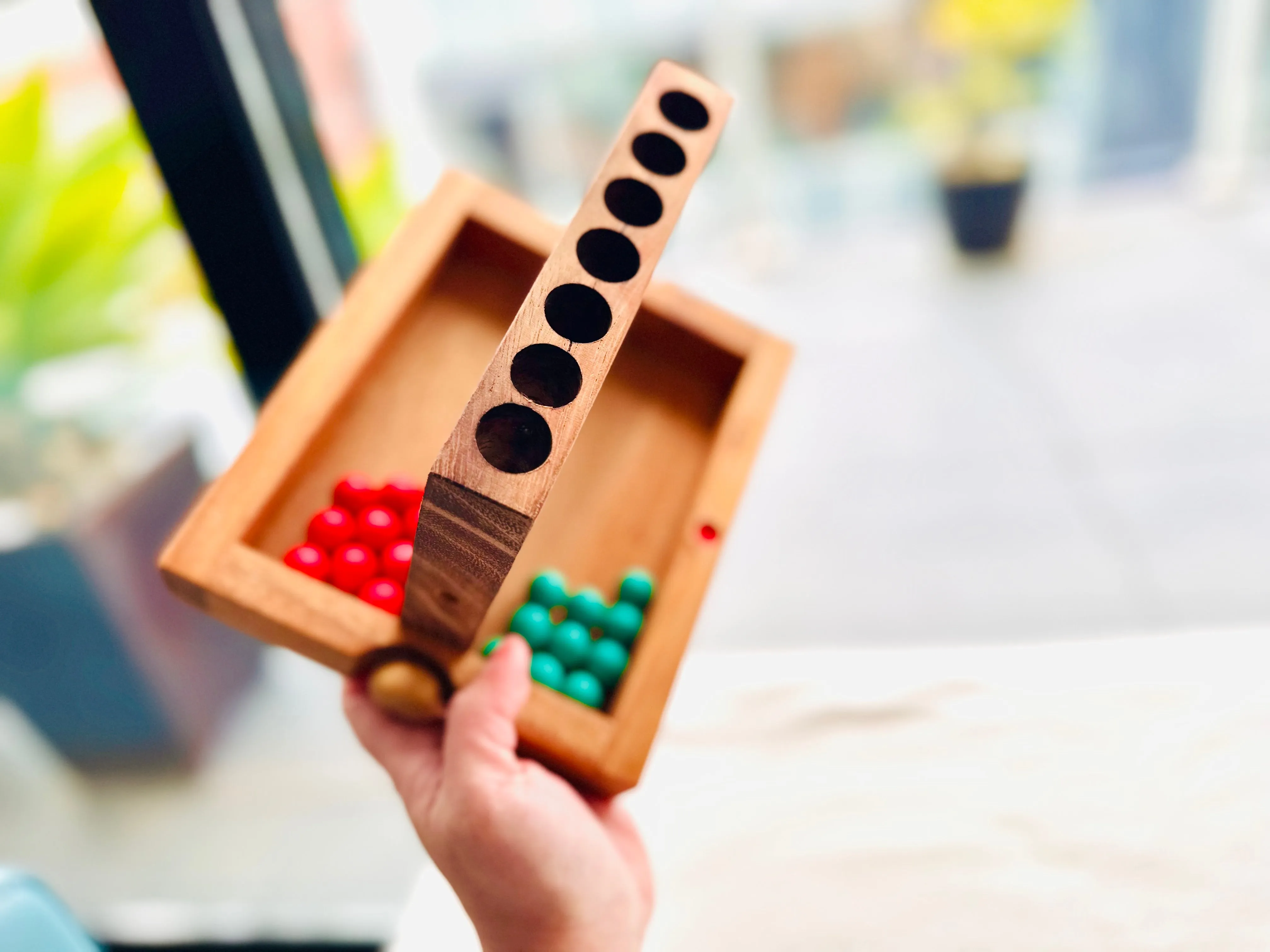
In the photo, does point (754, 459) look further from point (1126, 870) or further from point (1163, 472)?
point (1163, 472)

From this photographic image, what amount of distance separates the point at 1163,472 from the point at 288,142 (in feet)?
4.09

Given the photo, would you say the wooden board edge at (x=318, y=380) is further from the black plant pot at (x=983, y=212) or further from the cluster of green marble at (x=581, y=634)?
the black plant pot at (x=983, y=212)

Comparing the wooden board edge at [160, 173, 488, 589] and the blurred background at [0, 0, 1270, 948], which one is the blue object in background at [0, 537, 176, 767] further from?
the wooden board edge at [160, 173, 488, 589]

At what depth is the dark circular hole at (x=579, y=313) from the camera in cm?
42

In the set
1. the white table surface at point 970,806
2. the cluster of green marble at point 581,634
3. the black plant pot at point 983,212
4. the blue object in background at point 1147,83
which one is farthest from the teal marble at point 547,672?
the blue object in background at point 1147,83

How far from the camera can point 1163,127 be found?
2.09 m

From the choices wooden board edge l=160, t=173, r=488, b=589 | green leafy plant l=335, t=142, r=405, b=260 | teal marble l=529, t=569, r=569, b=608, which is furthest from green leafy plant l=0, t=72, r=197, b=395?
teal marble l=529, t=569, r=569, b=608

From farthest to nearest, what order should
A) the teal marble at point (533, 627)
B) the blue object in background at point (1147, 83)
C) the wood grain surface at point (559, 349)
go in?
the blue object in background at point (1147, 83), the teal marble at point (533, 627), the wood grain surface at point (559, 349)

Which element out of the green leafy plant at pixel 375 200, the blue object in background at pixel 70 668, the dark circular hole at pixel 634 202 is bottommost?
the blue object in background at pixel 70 668

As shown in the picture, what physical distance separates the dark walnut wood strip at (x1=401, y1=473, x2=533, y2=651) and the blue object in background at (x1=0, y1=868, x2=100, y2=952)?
0.25 meters

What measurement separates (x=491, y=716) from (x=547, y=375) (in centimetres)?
20

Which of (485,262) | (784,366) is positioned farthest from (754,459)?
(485,262)

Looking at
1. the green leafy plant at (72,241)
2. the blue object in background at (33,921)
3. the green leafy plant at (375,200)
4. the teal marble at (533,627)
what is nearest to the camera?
the blue object in background at (33,921)

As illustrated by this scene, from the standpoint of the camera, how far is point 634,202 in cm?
48
